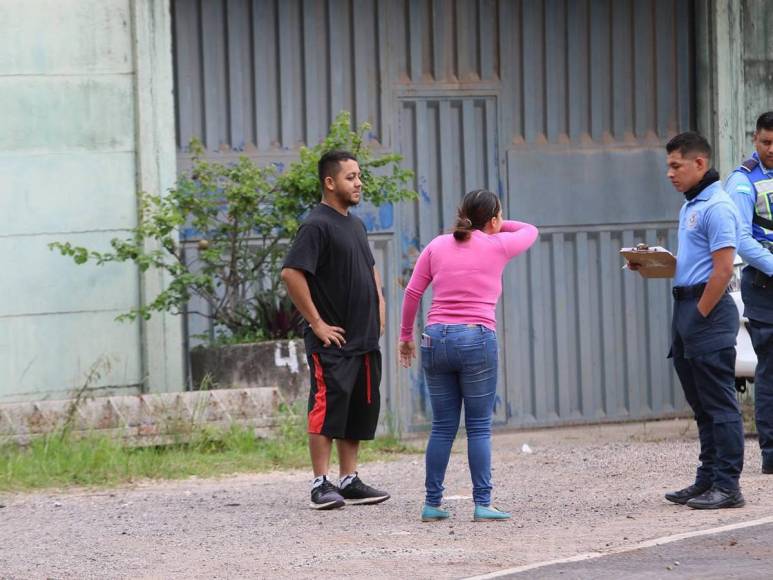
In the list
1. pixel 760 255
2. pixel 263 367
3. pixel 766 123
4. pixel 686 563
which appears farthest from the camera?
pixel 263 367

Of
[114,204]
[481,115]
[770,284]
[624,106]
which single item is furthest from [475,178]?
[770,284]

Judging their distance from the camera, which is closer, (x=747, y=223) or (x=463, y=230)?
(x=463, y=230)

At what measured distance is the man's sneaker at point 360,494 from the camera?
866cm

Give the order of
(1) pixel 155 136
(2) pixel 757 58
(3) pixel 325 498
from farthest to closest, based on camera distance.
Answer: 1. (2) pixel 757 58
2. (1) pixel 155 136
3. (3) pixel 325 498

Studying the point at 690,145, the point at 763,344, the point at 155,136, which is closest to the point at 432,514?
the point at 690,145

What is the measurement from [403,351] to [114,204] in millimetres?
3864

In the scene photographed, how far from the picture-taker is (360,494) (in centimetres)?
868

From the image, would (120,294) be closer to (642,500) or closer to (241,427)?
(241,427)

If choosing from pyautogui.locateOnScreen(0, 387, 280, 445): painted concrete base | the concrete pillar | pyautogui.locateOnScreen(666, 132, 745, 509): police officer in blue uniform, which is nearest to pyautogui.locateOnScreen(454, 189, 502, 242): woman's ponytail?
pyautogui.locateOnScreen(666, 132, 745, 509): police officer in blue uniform

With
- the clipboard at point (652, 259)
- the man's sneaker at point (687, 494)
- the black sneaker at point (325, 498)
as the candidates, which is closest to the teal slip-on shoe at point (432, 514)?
the black sneaker at point (325, 498)

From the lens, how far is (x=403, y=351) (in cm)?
789

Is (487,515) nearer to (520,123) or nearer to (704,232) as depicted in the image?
(704,232)

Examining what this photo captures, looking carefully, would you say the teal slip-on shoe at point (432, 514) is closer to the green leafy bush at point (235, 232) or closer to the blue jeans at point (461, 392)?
the blue jeans at point (461, 392)

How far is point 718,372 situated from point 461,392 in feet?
4.10
